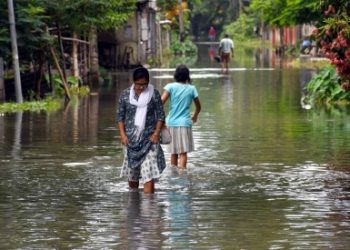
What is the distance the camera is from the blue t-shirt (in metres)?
15.3

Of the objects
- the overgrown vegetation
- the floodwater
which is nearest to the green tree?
the overgrown vegetation

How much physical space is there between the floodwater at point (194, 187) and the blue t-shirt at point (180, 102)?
0.66 metres

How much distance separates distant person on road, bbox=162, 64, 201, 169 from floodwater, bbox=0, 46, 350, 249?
1.00 ft

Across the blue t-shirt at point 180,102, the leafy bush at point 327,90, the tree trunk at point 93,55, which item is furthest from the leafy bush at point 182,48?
the blue t-shirt at point 180,102

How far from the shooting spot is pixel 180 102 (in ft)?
50.2

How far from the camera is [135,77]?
1262 centimetres

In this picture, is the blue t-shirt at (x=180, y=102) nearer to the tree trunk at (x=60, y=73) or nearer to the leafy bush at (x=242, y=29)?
the tree trunk at (x=60, y=73)

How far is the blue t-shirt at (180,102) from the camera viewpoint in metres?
15.3

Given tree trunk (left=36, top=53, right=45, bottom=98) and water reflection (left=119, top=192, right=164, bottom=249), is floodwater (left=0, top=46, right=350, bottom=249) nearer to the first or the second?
water reflection (left=119, top=192, right=164, bottom=249)

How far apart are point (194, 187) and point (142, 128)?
1244 mm

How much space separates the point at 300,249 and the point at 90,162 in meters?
6.93

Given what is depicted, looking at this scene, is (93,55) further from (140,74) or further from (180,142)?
(140,74)

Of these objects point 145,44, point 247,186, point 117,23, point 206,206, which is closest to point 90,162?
point 247,186

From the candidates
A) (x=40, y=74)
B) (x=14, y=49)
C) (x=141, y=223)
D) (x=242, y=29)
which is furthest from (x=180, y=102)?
(x=242, y=29)
